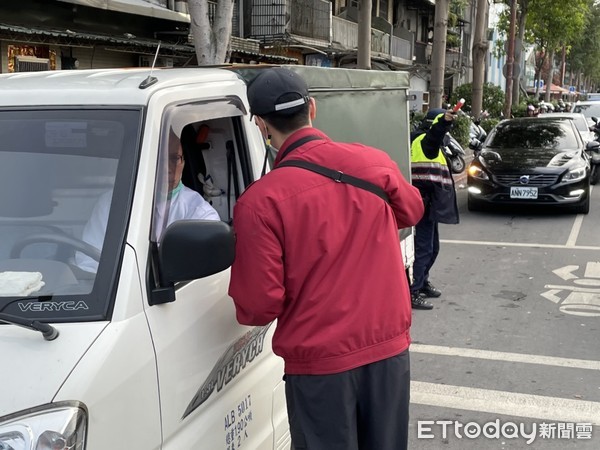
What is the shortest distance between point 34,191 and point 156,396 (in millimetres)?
855

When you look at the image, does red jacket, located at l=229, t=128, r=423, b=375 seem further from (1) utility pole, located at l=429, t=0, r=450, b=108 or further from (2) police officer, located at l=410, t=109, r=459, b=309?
(1) utility pole, located at l=429, t=0, r=450, b=108

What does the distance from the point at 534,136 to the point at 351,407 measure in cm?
1098

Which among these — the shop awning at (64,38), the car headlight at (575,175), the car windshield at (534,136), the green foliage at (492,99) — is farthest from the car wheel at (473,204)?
the green foliage at (492,99)

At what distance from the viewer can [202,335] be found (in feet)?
7.52

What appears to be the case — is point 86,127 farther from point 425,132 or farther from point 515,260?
point 515,260

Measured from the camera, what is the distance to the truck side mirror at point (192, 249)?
6.67ft

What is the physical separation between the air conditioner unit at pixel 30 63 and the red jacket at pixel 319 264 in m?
11.7

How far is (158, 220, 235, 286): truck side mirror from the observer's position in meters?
A: 2.03

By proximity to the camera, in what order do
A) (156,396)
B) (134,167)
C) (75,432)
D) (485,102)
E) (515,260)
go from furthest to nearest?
(485,102) < (515,260) < (134,167) < (156,396) < (75,432)

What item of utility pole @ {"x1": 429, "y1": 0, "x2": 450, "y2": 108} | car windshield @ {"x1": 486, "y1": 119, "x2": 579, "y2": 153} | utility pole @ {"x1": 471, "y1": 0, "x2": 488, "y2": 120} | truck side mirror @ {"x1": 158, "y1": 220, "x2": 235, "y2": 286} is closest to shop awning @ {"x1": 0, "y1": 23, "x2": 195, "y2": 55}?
car windshield @ {"x1": 486, "y1": 119, "x2": 579, "y2": 153}

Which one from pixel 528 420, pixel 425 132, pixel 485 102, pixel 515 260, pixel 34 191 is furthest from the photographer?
pixel 485 102

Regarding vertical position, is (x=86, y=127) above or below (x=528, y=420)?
above

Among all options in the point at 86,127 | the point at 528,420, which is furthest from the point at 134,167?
the point at 528,420

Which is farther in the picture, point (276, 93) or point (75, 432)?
point (276, 93)
